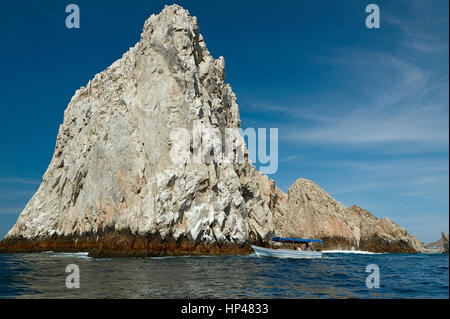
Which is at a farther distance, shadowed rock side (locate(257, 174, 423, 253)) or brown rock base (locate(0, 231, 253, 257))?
shadowed rock side (locate(257, 174, 423, 253))

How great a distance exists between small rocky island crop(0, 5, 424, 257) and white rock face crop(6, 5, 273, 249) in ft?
0.59

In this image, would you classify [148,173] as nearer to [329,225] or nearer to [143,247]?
[143,247]

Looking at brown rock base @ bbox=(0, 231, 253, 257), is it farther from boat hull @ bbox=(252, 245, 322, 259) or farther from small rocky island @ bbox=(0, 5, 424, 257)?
boat hull @ bbox=(252, 245, 322, 259)

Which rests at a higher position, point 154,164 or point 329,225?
point 154,164

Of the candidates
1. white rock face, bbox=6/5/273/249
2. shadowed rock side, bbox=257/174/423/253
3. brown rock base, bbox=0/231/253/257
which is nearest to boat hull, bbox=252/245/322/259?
brown rock base, bbox=0/231/253/257

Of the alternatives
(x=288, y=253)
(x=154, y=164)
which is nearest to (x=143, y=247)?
(x=154, y=164)

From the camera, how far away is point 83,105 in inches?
2913

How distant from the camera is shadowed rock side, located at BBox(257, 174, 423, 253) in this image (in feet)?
338

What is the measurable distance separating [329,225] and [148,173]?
73.5 meters

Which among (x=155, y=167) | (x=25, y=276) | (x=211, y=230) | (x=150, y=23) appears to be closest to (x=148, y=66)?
(x=150, y=23)

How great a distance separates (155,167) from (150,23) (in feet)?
94.7

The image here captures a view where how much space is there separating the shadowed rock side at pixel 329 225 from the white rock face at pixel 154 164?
4247cm

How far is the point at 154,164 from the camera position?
51.8 meters
